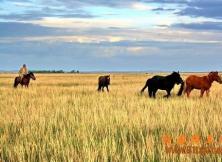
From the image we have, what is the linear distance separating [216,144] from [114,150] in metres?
1.62

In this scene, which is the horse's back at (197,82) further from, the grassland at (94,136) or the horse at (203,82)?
the grassland at (94,136)

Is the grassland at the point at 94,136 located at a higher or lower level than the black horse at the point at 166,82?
lower

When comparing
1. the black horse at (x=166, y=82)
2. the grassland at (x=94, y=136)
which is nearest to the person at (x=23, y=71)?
the black horse at (x=166, y=82)

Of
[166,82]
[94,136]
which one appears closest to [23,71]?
[166,82]

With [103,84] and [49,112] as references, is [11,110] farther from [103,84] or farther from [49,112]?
[103,84]

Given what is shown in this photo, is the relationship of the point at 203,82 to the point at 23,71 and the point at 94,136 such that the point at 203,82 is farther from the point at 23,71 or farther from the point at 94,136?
the point at 23,71

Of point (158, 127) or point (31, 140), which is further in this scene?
point (158, 127)

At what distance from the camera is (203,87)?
19688 mm

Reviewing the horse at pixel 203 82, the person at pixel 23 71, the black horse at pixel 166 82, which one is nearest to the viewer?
the horse at pixel 203 82

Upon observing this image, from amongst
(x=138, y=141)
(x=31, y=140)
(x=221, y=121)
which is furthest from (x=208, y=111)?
(x=31, y=140)

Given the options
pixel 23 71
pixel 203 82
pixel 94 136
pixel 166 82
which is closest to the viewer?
pixel 94 136

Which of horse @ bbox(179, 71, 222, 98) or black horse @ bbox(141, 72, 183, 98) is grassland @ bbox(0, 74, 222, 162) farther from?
horse @ bbox(179, 71, 222, 98)

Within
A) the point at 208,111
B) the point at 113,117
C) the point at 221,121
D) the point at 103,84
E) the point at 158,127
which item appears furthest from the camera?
the point at 103,84

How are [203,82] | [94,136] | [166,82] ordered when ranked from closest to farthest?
[94,136]
[203,82]
[166,82]
